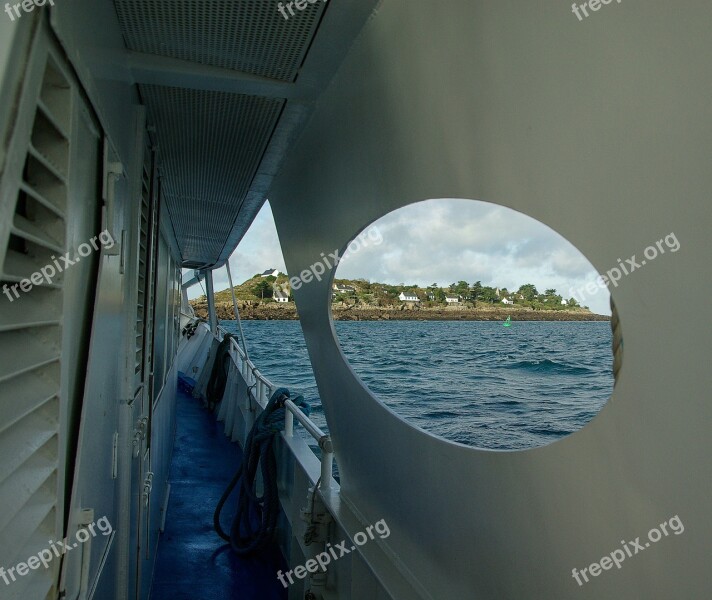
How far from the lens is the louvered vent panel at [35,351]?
833mm

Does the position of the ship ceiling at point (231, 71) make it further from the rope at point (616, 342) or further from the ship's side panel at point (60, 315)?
the rope at point (616, 342)

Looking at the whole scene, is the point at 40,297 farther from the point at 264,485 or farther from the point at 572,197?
the point at 264,485

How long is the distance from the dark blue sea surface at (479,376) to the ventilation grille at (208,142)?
499 cm

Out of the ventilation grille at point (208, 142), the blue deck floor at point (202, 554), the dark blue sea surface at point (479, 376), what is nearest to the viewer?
the ventilation grille at point (208, 142)

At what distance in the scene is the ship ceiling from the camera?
5.55ft

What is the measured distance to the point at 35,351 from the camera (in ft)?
3.08

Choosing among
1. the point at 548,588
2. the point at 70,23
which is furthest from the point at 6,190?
the point at 548,588

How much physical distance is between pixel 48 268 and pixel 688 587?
4.07 feet

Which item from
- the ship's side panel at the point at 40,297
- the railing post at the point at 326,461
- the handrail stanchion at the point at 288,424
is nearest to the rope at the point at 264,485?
the handrail stanchion at the point at 288,424

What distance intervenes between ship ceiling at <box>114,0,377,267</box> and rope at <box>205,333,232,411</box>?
4.53 m

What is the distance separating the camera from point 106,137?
4.97 ft

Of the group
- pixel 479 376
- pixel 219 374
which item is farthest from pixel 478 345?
pixel 219 374

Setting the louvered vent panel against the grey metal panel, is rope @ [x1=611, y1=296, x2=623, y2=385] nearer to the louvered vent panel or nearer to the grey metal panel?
the grey metal panel

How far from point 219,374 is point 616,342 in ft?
24.0
